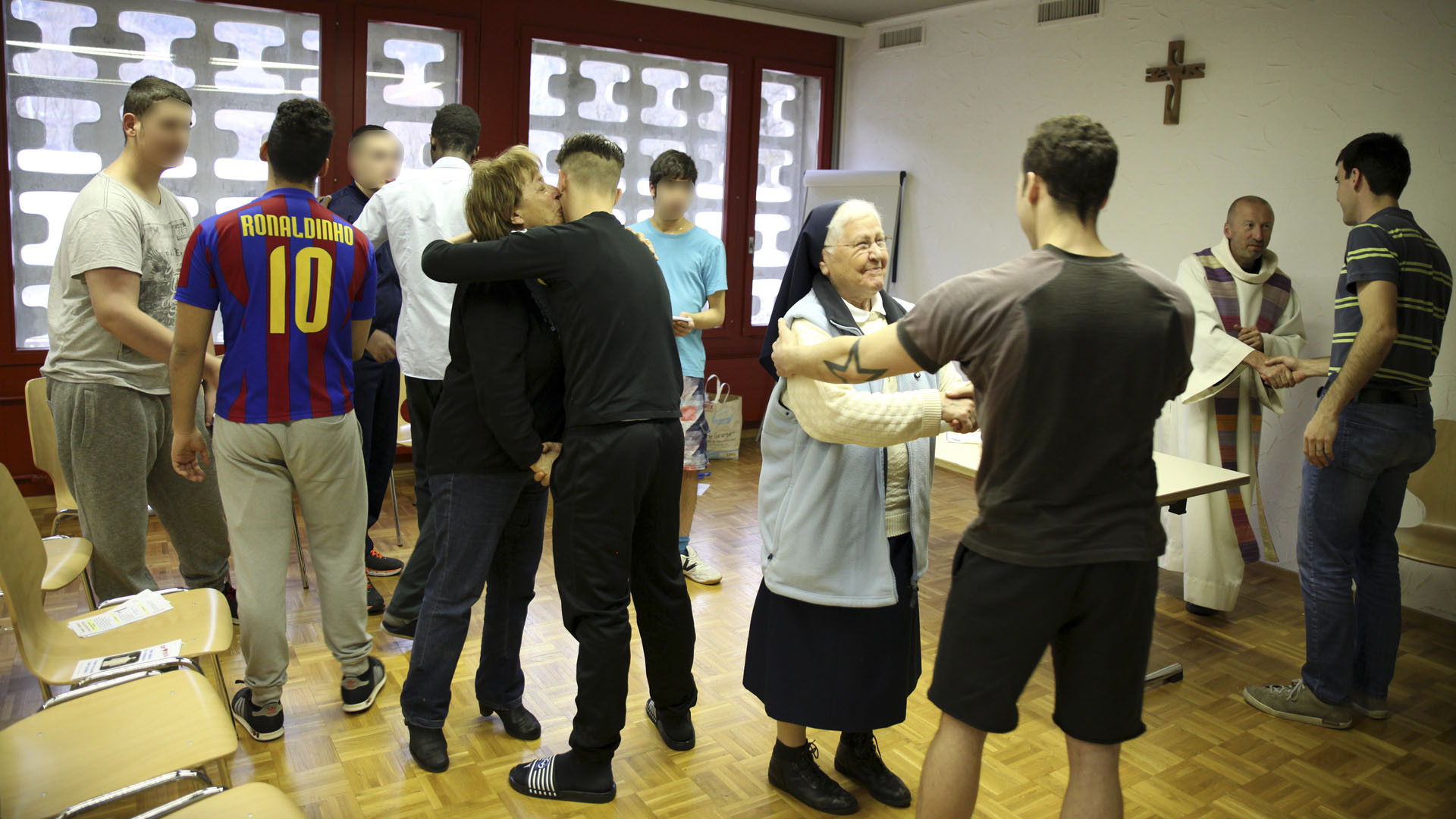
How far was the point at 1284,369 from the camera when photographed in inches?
158

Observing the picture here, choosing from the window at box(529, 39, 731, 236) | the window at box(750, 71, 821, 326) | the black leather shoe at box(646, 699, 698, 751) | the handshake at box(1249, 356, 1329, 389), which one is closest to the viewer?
the black leather shoe at box(646, 699, 698, 751)

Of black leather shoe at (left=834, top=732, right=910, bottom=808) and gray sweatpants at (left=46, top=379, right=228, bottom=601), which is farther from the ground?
gray sweatpants at (left=46, top=379, right=228, bottom=601)

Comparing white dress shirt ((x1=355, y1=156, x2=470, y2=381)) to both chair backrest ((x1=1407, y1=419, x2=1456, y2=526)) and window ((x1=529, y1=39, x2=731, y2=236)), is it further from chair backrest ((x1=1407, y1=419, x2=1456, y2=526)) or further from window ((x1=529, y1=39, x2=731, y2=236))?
chair backrest ((x1=1407, y1=419, x2=1456, y2=526))

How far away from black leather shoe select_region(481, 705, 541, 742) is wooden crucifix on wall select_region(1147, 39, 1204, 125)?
4.51 m

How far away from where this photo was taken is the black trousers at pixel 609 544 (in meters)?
2.43

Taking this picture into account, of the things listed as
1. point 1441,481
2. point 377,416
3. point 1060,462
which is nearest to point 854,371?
point 1060,462

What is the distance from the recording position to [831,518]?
2.31m

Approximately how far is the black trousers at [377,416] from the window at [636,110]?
9.21 feet

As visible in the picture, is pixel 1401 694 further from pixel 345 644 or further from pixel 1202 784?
pixel 345 644

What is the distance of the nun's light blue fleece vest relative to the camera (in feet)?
7.57

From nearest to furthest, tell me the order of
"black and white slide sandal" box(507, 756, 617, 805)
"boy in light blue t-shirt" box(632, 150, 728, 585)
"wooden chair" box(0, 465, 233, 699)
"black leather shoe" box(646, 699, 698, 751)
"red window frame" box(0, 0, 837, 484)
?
"wooden chair" box(0, 465, 233, 699)
"black and white slide sandal" box(507, 756, 617, 805)
"black leather shoe" box(646, 699, 698, 751)
"boy in light blue t-shirt" box(632, 150, 728, 585)
"red window frame" box(0, 0, 837, 484)

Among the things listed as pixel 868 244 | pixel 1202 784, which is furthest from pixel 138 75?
pixel 1202 784

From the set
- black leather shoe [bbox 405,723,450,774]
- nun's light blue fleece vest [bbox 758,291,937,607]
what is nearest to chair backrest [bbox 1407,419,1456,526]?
nun's light blue fleece vest [bbox 758,291,937,607]

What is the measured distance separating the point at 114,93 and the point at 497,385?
→ 3.96 m
